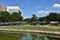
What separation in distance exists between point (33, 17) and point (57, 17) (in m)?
18.2

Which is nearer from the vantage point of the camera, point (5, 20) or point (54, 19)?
point (5, 20)

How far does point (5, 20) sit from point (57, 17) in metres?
40.9

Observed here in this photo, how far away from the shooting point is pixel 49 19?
14625cm

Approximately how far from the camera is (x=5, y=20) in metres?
116

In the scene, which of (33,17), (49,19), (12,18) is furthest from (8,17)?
(49,19)

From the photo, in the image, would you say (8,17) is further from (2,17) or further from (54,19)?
(54,19)

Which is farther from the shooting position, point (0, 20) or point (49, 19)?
point (49, 19)

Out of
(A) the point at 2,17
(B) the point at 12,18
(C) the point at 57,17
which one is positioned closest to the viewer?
(A) the point at 2,17

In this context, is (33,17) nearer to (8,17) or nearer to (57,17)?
(57,17)

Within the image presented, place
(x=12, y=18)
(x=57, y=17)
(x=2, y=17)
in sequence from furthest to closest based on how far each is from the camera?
(x=57, y=17), (x=12, y=18), (x=2, y=17)

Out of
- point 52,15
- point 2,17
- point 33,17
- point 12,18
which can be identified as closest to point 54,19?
point 52,15

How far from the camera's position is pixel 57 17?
138500mm

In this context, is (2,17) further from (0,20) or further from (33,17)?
(33,17)

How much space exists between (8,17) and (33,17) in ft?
93.7
